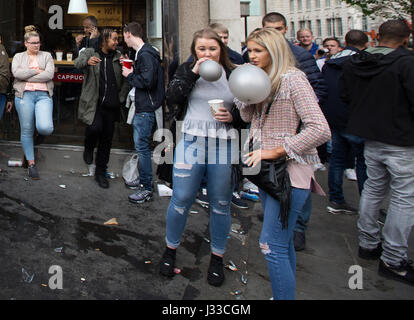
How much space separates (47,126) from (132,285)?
3.06m

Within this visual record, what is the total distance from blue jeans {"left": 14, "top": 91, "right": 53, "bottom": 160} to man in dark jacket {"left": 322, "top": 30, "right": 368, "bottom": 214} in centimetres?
342

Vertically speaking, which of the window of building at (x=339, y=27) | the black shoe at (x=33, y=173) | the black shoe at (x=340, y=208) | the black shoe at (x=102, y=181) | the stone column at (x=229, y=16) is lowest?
the black shoe at (x=340, y=208)

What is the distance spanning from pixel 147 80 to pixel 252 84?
2753 millimetres

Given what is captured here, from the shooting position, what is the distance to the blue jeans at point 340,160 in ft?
17.3

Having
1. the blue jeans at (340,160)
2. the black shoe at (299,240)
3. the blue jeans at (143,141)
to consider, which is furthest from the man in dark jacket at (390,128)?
the blue jeans at (143,141)

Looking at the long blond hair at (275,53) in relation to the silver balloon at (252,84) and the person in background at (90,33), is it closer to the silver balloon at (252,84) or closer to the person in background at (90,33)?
the silver balloon at (252,84)

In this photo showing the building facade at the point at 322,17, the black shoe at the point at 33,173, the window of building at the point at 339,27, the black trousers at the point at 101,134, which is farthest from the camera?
the window of building at the point at 339,27

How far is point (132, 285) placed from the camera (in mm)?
3514

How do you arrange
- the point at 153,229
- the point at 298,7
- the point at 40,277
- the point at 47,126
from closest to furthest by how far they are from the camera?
the point at 40,277 < the point at 153,229 < the point at 47,126 < the point at 298,7

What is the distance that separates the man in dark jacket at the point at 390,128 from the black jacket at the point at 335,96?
115cm

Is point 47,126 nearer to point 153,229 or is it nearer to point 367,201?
point 153,229

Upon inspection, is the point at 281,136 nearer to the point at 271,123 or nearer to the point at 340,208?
the point at 271,123

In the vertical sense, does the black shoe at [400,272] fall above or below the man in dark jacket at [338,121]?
below
